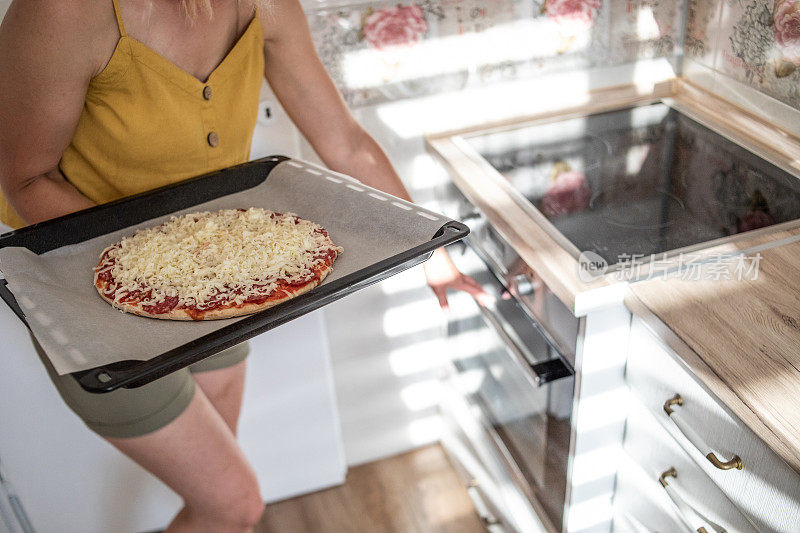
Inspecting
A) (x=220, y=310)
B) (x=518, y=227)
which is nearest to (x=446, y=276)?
(x=518, y=227)

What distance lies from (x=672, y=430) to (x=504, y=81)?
91 centimetres

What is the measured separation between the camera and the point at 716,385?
34.9 inches

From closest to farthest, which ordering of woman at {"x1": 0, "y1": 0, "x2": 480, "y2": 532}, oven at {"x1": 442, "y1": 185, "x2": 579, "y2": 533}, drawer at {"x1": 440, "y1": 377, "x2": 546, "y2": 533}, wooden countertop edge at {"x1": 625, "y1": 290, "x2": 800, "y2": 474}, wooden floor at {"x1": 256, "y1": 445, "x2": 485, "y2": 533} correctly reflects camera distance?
wooden countertop edge at {"x1": 625, "y1": 290, "x2": 800, "y2": 474}
woman at {"x1": 0, "y1": 0, "x2": 480, "y2": 532}
oven at {"x1": 442, "y1": 185, "x2": 579, "y2": 533}
drawer at {"x1": 440, "y1": 377, "x2": 546, "y2": 533}
wooden floor at {"x1": 256, "y1": 445, "x2": 485, "y2": 533}

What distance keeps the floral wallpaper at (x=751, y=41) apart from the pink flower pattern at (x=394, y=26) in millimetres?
602

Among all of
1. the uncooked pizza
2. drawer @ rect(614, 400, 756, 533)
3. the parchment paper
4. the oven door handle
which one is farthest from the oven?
the uncooked pizza

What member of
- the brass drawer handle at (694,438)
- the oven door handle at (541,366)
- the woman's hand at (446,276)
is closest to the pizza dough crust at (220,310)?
the woman's hand at (446,276)

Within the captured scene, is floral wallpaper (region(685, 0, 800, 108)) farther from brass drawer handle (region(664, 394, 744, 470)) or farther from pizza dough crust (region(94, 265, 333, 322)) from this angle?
pizza dough crust (region(94, 265, 333, 322))

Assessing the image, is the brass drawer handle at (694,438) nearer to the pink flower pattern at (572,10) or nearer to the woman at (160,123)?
the woman at (160,123)

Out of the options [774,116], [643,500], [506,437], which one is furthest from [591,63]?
[643,500]

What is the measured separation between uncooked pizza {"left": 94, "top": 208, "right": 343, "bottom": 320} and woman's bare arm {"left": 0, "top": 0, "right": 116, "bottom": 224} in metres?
0.16

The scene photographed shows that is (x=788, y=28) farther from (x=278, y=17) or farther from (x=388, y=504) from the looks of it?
(x=388, y=504)

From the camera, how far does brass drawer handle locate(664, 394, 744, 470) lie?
0.90 m

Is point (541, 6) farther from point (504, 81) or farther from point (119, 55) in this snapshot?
point (119, 55)

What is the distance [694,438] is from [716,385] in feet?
0.38
